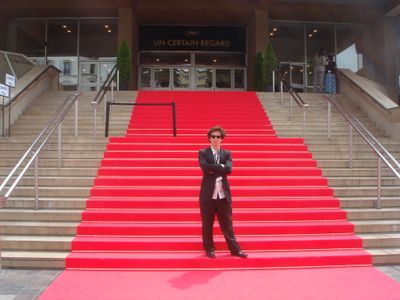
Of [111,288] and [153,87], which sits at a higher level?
[153,87]

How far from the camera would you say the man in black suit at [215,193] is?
5.61 meters

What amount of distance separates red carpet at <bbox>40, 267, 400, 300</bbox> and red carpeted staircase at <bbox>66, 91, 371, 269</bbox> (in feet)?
0.69

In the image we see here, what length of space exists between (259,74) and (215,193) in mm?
12577

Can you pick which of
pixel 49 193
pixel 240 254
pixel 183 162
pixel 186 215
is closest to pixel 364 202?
pixel 240 254

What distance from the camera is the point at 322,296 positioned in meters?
4.69

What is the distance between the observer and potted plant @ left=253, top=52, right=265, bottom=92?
56.1 feet

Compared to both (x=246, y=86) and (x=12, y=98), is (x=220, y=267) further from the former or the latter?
(x=246, y=86)

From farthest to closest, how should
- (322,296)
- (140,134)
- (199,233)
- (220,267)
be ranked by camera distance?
(140,134) → (199,233) → (220,267) → (322,296)

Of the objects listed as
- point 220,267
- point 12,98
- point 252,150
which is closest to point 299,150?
point 252,150

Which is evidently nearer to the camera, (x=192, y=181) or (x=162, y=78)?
(x=192, y=181)

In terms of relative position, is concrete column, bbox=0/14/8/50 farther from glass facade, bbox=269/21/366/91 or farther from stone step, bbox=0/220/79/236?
stone step, bbox=0/220/79/236

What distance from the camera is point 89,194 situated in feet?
24.0

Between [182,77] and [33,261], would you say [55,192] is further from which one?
[182,77]

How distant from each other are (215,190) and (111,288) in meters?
1.75
